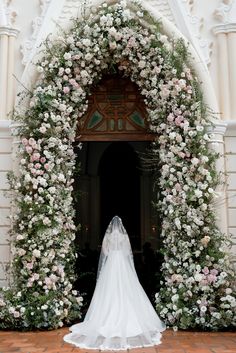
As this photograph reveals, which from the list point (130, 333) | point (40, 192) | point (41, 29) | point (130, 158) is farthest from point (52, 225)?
point (130, 158)

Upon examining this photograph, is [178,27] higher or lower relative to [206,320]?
higher

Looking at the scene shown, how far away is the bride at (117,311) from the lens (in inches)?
218

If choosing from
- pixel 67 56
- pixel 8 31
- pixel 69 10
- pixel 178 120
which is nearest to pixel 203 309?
pixel 178 120

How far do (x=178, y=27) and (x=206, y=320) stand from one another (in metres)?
4.76

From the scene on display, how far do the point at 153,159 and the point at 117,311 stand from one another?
2.76 m

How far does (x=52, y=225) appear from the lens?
22.2 ft

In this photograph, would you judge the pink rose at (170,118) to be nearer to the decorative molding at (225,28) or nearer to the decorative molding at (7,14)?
the decorative molding at (225,28)

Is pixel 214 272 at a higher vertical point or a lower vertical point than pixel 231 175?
lower

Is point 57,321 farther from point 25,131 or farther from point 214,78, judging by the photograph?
point 214,78

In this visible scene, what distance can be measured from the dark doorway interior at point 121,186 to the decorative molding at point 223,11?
5.79 m

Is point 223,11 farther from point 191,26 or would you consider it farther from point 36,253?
point 36,253

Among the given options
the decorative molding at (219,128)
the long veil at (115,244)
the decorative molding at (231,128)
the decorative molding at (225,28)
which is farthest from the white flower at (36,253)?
the decorative molding at (225,28)

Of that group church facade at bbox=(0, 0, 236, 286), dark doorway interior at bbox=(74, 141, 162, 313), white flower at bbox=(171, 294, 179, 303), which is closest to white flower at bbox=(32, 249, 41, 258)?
church facade at bbox=(0, 0, 236, 286)

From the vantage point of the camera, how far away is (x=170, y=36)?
7406mm
